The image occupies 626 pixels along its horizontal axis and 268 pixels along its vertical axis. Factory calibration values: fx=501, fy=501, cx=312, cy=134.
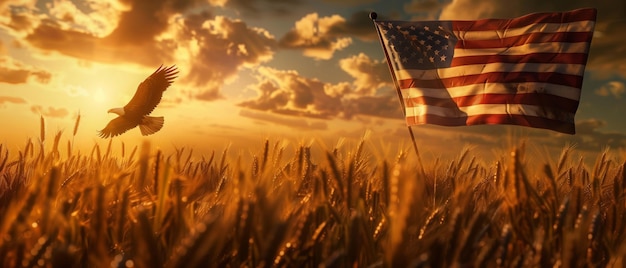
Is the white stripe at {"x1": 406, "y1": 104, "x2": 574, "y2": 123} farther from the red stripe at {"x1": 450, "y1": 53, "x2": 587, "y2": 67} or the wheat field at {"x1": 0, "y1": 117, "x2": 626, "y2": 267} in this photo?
the wheat field at {"x1": 0, "y1": 117, "x2": 626, "y2": 267}

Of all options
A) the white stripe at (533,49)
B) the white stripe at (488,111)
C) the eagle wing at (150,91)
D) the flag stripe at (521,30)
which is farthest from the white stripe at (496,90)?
the eagle wing at (150,91)

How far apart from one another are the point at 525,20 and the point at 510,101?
3.44 ft

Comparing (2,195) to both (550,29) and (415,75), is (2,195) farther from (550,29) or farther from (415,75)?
(550,29)

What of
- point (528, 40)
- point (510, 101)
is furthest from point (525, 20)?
point (510, 101)

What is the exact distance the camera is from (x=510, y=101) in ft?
19.3

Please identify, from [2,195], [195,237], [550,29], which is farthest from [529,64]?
[195,237]

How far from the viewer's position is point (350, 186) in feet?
5.61

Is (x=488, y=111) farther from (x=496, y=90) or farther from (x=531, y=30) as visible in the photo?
(x=531, y=30)

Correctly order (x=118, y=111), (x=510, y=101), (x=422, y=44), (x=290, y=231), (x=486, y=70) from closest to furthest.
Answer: (x=290, y=231), (x=510, y=101), (x=486, y=70), (x=422, y=44), (x=118, y=111)

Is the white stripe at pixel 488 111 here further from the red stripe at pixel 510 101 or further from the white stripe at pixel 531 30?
the white stripe at pixel 531 30

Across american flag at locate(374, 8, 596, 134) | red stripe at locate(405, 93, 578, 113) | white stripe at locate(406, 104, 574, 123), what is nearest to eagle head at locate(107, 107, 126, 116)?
american flag at locate(374, 8, 596, 134)

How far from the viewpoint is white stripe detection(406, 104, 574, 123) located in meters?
5.71

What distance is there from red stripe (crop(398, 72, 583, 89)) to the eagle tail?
171 inches

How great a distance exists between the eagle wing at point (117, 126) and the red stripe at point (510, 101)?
4830mm
